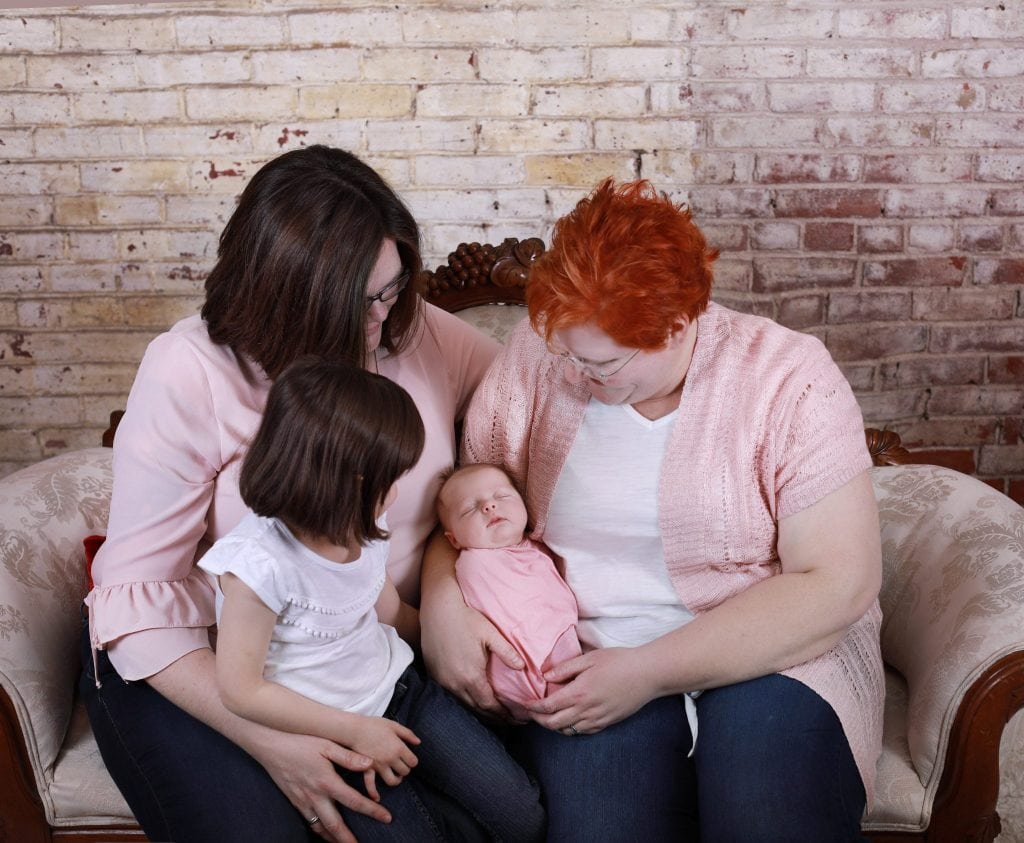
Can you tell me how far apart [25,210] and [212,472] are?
1184mm

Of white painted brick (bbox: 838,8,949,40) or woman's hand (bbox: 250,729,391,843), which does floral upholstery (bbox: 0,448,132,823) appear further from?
white painted brick (bbox: 838,8,949,40)

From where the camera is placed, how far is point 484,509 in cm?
Answer: 162

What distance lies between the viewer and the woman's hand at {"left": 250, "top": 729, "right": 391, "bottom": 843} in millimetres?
1349

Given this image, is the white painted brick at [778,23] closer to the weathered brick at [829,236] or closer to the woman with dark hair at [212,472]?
the weathered brick at [829,236]

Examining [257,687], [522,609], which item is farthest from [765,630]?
[257,687]

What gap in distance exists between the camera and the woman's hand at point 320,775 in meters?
1.35

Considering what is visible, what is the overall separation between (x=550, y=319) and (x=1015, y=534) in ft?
2.89

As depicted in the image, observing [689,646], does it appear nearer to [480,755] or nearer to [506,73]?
[480,755]

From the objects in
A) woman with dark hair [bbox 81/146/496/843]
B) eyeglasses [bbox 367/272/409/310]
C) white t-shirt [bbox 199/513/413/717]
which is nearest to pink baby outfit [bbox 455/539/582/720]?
white t-shirt [bbox 199/513/413/717]

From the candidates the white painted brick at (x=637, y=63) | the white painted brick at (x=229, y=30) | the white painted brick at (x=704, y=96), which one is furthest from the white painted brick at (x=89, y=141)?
the white painted brick at (x=704, y=96)

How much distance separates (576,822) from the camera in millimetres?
1409

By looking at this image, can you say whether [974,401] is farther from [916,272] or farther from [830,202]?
[830,202]

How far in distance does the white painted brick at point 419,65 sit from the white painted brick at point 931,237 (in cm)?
105

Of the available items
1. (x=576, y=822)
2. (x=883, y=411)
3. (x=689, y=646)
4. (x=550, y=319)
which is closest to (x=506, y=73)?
(x=550, y=319)
